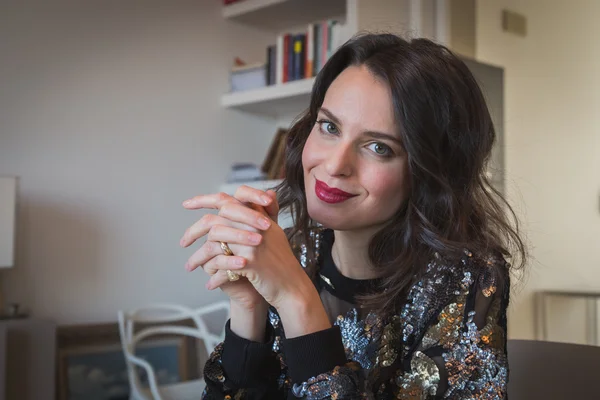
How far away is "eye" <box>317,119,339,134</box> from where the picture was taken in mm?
1067

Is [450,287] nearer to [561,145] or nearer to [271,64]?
[271,64]

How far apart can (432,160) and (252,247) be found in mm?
355

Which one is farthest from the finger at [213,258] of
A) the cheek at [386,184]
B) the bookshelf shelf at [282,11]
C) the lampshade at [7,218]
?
the bookshelf shelf at [282,11]

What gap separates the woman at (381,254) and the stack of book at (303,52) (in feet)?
5.26

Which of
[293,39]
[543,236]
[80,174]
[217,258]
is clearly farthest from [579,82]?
[217,258]

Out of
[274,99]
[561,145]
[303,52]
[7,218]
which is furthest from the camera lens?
[561,145]

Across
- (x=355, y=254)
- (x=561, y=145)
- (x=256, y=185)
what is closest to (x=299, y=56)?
(x=256, y=185)

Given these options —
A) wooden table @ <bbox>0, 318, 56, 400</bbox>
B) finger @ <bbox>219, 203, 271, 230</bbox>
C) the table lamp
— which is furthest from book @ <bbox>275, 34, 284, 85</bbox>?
finger @ <bbox>219, 203, 271, 230</bbox>

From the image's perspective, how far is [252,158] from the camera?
3334 mm

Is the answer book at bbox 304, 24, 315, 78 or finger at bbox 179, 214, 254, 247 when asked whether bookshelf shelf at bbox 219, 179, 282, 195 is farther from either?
finger at bbox 179, 214, 254, 247

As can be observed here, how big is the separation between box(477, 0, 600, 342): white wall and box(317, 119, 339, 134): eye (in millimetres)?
2501

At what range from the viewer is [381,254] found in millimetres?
1146

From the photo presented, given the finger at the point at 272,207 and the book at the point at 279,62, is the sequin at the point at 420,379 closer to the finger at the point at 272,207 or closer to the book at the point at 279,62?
the finger at the point at 272,207

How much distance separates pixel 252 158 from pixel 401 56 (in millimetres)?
2280
